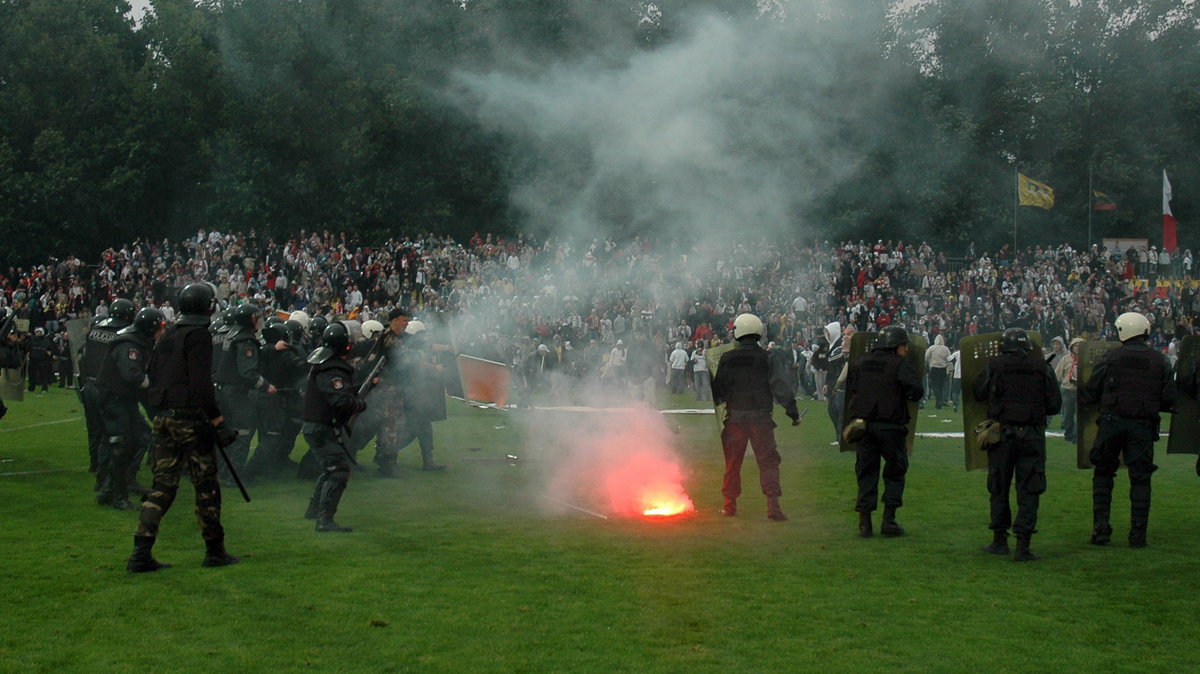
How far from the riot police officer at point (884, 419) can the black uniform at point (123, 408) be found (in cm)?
654

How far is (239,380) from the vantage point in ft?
40.8

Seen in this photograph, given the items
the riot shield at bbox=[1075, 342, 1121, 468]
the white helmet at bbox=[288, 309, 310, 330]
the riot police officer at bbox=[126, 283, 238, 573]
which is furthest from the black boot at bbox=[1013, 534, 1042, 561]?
the white helmet at bbox=[288, 309, 310, 330]

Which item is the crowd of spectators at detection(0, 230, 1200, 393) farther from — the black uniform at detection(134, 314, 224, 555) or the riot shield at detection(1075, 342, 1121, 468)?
the black uniform at detection(134, 314, 224, 555)

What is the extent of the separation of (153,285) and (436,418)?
23243mm

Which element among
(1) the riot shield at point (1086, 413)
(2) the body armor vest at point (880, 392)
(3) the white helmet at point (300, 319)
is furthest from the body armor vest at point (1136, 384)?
(3) the white helmet at point (300, 319)

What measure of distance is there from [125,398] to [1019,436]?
8.12 metres

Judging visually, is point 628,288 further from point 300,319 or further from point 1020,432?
point 1020,432

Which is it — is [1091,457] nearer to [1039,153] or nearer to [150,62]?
[1039,153]

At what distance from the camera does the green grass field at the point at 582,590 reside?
6.43 m

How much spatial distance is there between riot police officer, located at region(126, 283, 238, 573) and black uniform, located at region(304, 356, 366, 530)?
5.04 ft

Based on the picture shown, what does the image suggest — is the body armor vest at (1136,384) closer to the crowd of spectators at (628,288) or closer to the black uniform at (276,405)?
the black uniform at (276,405)

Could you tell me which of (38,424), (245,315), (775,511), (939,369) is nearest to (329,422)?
Answer: (245,315)

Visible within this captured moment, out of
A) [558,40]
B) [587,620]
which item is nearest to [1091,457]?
[587,620]

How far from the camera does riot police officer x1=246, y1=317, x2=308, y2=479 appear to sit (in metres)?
12.9
